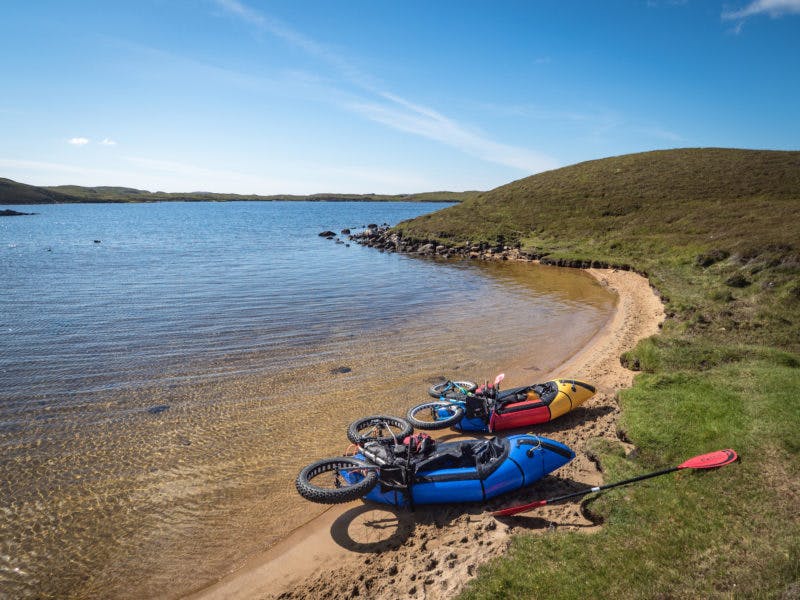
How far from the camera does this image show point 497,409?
14.7 m

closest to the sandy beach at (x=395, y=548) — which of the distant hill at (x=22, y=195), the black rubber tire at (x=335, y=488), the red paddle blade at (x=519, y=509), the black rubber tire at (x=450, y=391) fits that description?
the red paddle blade at (x=519, y=509)

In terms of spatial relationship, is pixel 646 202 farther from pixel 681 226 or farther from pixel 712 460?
pixel 712 460

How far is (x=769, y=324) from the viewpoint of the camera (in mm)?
18828

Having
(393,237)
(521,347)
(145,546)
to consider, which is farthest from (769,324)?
(393,237)

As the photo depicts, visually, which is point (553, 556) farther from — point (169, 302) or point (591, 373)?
point (169, 302)

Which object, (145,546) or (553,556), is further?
(145,546)

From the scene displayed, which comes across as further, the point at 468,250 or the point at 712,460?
the point at 468,250

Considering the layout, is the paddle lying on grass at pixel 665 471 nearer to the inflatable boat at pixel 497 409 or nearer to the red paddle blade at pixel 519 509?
the red paddle blade at pixel 519 509

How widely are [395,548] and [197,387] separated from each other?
1139 centimetres

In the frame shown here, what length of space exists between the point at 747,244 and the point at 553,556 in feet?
123

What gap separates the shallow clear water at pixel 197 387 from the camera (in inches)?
402

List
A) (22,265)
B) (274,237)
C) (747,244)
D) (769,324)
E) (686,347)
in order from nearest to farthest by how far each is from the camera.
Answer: (686,347) → (769,324) → (747,244) → (22,265) → (274,237)

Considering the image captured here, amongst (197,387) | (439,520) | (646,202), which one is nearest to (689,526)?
(439,520)

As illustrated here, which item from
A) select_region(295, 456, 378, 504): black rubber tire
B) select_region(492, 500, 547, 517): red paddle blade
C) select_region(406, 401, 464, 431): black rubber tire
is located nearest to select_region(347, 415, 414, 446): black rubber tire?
select_region(406, 401, 464, 431): black rubber tire
